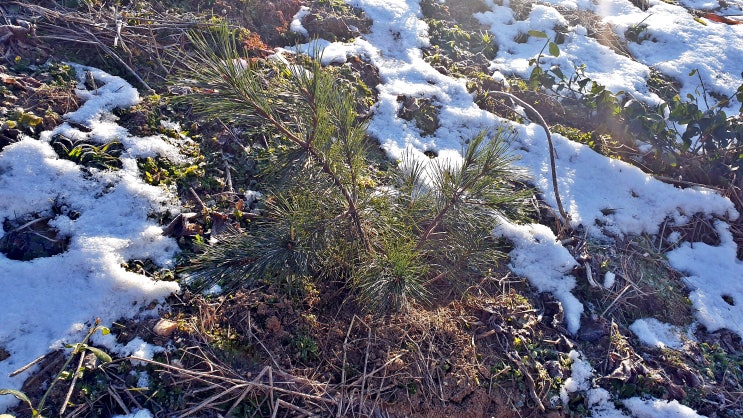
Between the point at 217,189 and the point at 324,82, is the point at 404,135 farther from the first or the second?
the point at 324,82

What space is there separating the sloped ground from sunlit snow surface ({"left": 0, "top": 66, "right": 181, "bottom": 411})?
0.08 metres

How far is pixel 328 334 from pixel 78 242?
1431mm

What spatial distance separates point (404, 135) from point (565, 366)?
205 centimetres

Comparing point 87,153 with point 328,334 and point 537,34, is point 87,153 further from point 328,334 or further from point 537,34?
point 537,34

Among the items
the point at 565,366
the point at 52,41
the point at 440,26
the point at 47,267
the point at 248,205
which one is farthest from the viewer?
the point at 440,26

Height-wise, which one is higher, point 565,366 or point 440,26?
point 440,26

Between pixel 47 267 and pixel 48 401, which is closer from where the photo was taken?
pixel 48 401

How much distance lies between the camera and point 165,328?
93.8 inches

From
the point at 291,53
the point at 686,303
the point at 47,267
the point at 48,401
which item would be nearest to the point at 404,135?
the point at 291,53

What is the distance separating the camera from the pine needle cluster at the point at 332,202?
2004 millimetres

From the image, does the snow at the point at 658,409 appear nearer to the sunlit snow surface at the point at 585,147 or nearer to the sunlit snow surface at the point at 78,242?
the sunlit snow surface at the point at 585,147

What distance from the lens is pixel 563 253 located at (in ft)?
10.7

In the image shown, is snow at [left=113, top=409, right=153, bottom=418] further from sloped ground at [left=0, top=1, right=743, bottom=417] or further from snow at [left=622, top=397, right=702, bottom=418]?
snow at [left=622, top=397, right=702, bottom=418]

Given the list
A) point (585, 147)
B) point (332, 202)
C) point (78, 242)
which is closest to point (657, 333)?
point (585, 147)
